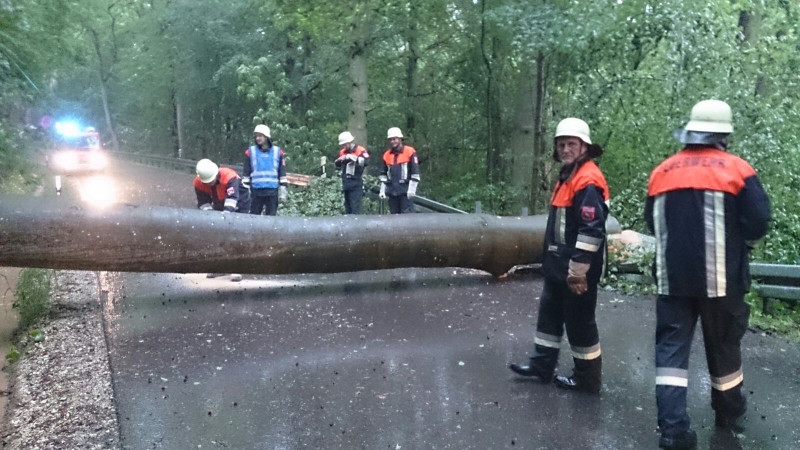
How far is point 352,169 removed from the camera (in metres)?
11.0

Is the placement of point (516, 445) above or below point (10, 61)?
below

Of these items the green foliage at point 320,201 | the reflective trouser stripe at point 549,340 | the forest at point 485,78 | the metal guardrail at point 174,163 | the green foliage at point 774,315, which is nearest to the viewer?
the reflective trouser stripe at point 549,340

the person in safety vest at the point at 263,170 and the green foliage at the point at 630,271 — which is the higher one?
the person in safety vest at the point at 263,170

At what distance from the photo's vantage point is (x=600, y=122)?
11.0 meters

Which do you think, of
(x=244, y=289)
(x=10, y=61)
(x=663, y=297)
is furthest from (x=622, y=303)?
(x=10, y=61)

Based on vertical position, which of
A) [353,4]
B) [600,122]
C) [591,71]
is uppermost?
[353,4]

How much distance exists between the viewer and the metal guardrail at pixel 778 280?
6.35 m

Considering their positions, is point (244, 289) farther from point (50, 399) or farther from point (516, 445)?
point (516, 445)

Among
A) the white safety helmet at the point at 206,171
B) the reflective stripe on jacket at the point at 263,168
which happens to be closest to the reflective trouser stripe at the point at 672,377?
the white safety helmet at the point at 206,171

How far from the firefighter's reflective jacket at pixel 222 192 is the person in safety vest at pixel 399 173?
2.83m

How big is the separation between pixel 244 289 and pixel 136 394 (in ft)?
9.90

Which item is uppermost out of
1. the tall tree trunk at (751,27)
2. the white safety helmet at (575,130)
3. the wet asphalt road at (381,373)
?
the tall tree trunk at (751,27)

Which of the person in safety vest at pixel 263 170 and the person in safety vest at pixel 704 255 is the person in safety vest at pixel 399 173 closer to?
Result: the person in safety vest at pixel 263 170

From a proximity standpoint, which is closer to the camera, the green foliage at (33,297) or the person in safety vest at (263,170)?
the green foliage at (33,297)
